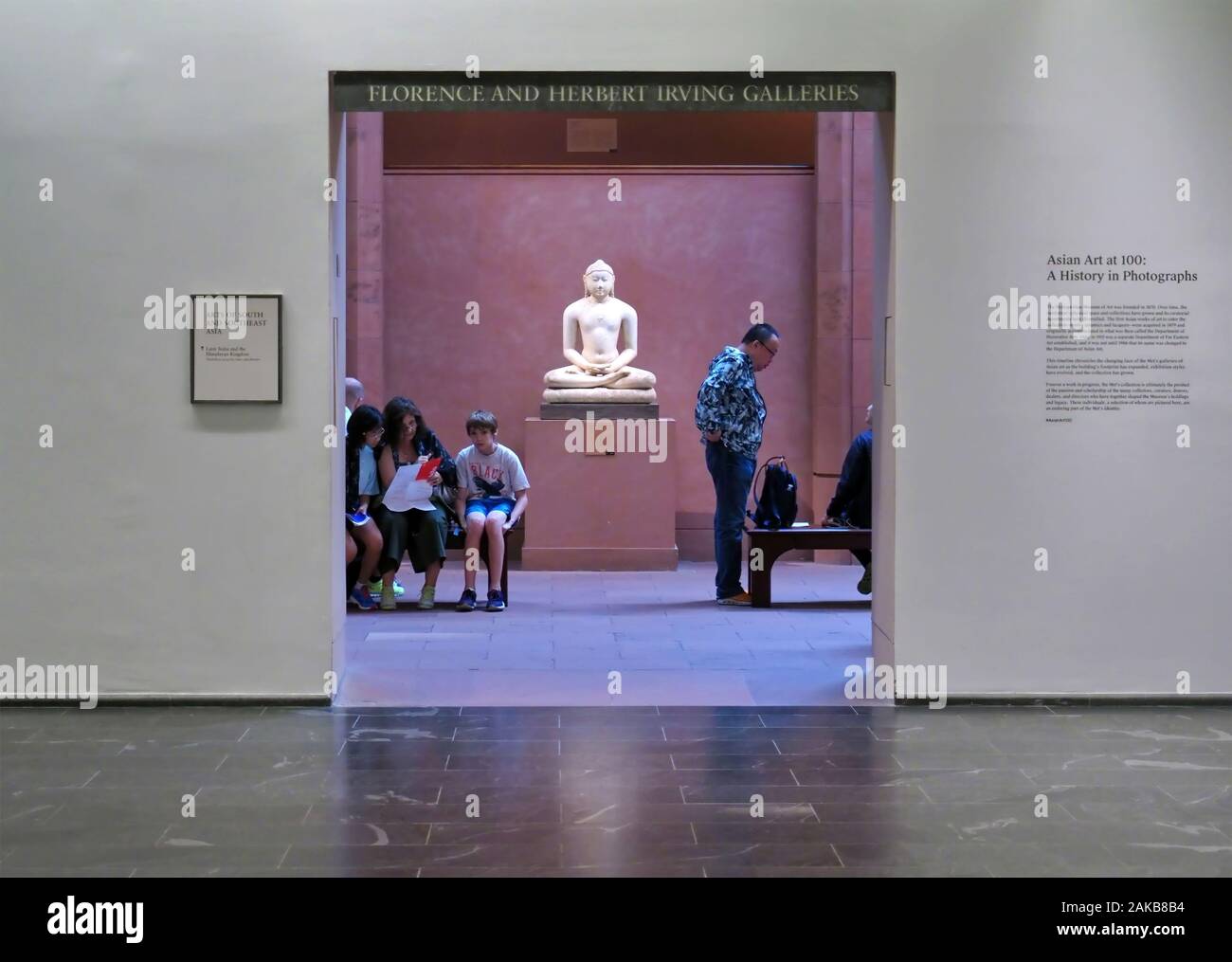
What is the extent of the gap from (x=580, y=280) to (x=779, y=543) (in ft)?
15.5

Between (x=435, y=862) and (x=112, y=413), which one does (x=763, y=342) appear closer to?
(x=112, y=413)

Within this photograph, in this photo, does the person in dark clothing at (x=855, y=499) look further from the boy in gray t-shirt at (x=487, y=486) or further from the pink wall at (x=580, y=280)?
the pink wall at (x=580, y=280)

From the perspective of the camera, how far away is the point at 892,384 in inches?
273

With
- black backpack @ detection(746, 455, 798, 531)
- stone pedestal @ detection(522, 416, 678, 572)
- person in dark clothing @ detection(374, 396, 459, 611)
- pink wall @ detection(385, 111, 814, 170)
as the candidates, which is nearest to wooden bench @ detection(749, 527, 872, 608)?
black backpack @ detection(746, 455, 798, 531)

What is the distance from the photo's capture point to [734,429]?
10.4 metres

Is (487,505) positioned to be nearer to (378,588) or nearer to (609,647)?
(378,588)

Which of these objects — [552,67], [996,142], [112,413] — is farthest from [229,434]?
[996,142]

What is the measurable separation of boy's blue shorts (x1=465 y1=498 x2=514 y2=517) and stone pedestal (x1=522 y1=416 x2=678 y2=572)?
2.10 metres

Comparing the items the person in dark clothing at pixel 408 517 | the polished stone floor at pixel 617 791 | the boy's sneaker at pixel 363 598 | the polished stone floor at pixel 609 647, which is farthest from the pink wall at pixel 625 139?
the polished stone floor at pixel 617 791

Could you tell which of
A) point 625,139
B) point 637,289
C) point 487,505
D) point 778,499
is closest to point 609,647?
point 487,505

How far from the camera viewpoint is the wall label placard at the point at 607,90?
679cm

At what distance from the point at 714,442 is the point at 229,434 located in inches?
176

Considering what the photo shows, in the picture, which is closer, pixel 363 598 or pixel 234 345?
pixel 234 345

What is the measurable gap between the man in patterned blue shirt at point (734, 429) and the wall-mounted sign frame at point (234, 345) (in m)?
4.23
